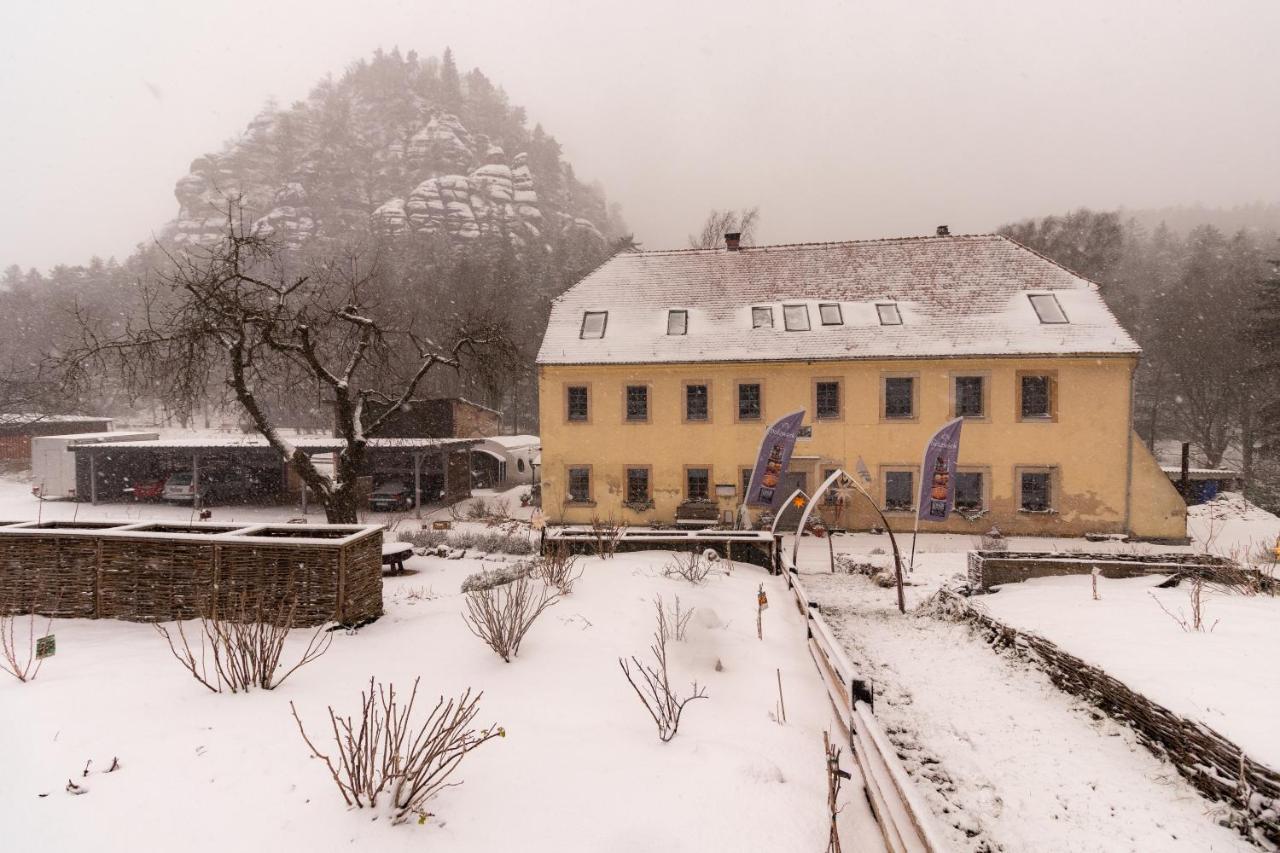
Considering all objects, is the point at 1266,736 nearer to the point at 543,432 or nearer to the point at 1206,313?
the point at 543,432

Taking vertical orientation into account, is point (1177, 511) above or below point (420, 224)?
below

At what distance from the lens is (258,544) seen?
756 centimetres

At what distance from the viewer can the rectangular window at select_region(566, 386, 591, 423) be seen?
20938mm

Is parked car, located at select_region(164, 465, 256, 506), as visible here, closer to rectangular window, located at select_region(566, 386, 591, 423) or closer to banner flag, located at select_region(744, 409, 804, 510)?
rectangular window, located at select_region(566, 386, 591, 423)

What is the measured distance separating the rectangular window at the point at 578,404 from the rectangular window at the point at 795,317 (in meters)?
7.93

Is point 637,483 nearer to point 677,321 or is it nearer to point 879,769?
point 677,321

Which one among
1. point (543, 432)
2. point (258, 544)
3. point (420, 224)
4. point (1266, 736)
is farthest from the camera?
point (420, 224)

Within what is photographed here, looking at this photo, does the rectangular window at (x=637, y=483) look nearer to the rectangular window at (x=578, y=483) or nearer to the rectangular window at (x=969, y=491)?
the rectangular window at (x=578, y=483)

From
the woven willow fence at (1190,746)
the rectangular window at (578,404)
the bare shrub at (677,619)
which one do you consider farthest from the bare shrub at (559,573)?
the rectangular window at (578,404)

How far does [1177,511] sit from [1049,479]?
3.79 meters

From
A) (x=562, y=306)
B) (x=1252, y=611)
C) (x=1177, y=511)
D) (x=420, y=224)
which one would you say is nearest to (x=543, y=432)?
(x=562, y=306)

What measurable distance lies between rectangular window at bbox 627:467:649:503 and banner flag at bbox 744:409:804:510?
16.1 feet

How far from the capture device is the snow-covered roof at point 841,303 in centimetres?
1911

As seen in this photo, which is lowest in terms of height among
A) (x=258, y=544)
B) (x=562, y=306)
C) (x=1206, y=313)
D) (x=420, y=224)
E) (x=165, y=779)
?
(x=165, y=779)
